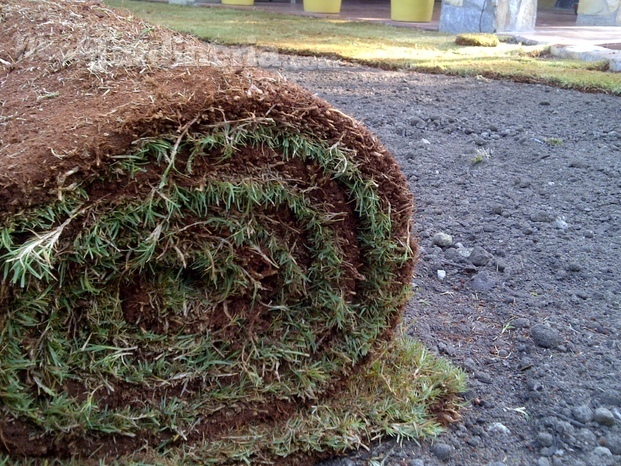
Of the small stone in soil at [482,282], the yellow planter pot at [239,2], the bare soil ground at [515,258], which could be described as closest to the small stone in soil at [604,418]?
the bare soil ground at [515,258]

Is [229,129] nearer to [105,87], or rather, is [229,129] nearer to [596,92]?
[105,87]

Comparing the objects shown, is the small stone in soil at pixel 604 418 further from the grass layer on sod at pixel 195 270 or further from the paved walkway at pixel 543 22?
the paved walkway at pixel 543 22

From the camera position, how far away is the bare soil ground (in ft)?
7.00

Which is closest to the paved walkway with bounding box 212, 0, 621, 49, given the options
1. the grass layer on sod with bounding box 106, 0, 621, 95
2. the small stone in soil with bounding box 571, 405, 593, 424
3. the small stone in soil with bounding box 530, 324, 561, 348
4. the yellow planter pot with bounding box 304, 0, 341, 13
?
the yellow planter pot with bounding box 304, 0, 341, 13

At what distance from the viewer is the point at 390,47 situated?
7.44m

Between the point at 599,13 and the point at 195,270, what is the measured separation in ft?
32.8

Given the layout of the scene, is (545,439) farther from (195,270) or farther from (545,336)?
(195,270)

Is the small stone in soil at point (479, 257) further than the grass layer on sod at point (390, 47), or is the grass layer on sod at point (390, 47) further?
the grass layer on sod at point (390, 47)

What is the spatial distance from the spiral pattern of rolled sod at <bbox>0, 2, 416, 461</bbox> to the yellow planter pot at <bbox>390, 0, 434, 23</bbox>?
28.6 feet

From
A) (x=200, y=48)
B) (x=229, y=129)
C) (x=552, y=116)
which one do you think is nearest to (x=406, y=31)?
(x=552, y=116)

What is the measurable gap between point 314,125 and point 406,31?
7489 mm

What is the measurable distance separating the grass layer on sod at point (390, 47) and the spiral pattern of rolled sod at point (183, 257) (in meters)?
3.54

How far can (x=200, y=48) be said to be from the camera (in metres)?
2.35

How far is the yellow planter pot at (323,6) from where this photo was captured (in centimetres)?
1128
